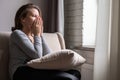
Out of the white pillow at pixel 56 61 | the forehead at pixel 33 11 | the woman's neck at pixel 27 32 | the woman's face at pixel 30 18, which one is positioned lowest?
the white pillow at pixel 56 61

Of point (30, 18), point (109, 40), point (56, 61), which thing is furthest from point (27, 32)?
point (109, 40)

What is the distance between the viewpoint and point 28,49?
6.06 feet

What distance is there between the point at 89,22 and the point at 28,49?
3.67 ft

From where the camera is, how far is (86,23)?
2.75m

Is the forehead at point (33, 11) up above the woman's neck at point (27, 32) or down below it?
above

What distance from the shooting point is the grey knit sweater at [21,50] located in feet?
6.08

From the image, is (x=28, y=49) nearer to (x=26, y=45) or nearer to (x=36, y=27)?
(x=26, y=45)

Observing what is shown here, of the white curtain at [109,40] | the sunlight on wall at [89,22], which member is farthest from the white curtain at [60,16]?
the white curtain at [109,40]

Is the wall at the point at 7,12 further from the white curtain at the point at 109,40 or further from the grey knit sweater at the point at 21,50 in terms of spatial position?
the white curtain at the point at 109,40

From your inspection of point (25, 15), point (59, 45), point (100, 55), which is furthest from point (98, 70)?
point (25, 15)

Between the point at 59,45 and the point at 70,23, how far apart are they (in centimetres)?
58

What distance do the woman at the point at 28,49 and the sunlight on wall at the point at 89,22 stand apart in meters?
0.77

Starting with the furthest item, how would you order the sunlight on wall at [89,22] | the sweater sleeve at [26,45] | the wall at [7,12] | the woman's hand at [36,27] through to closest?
the sunlight on wall at [89,22] < the wall at [7,12] < the woman's hand at [36,27] < the sweater sleeve at [26,45]

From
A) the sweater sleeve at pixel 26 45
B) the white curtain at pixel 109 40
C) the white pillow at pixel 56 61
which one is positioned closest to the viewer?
the white pillow at pixel 56 61
